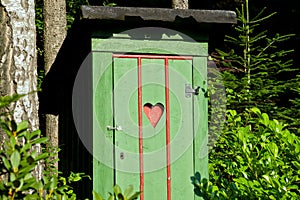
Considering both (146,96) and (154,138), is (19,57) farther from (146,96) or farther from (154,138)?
(154,138)

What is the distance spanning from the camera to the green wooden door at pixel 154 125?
5.59 metres

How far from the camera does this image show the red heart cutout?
5.70 meters

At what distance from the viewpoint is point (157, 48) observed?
19.0 feet

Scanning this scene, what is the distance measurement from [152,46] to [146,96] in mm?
453

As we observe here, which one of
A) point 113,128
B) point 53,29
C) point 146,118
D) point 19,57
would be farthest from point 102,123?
point 53,29

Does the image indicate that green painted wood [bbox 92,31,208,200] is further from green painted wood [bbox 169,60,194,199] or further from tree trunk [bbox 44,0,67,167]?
tree trunk [bbox 44,0,67,167]

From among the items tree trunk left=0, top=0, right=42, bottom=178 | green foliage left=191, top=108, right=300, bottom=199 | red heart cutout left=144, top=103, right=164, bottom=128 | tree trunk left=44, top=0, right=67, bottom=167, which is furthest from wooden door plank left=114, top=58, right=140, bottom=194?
tree trunk left=44, top=0, right=67, bottom=167

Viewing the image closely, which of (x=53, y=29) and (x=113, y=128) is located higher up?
(x=53, y=29)

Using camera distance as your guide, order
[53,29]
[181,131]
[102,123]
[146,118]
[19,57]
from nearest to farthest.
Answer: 1. [19,57]
2. [102,123]
3. [146,118]
4. [181,131]
5. [53,29]

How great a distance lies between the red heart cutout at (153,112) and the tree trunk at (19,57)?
1270mm

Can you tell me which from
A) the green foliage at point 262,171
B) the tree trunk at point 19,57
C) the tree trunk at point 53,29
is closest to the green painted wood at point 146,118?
the tree trunk at point 19,57

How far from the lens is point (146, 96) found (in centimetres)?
569

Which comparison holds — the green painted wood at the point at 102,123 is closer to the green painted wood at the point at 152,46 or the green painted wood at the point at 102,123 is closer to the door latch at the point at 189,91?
the green painted wood at the point at 152,46

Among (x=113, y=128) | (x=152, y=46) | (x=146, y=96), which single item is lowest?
(x=113, y=128)
